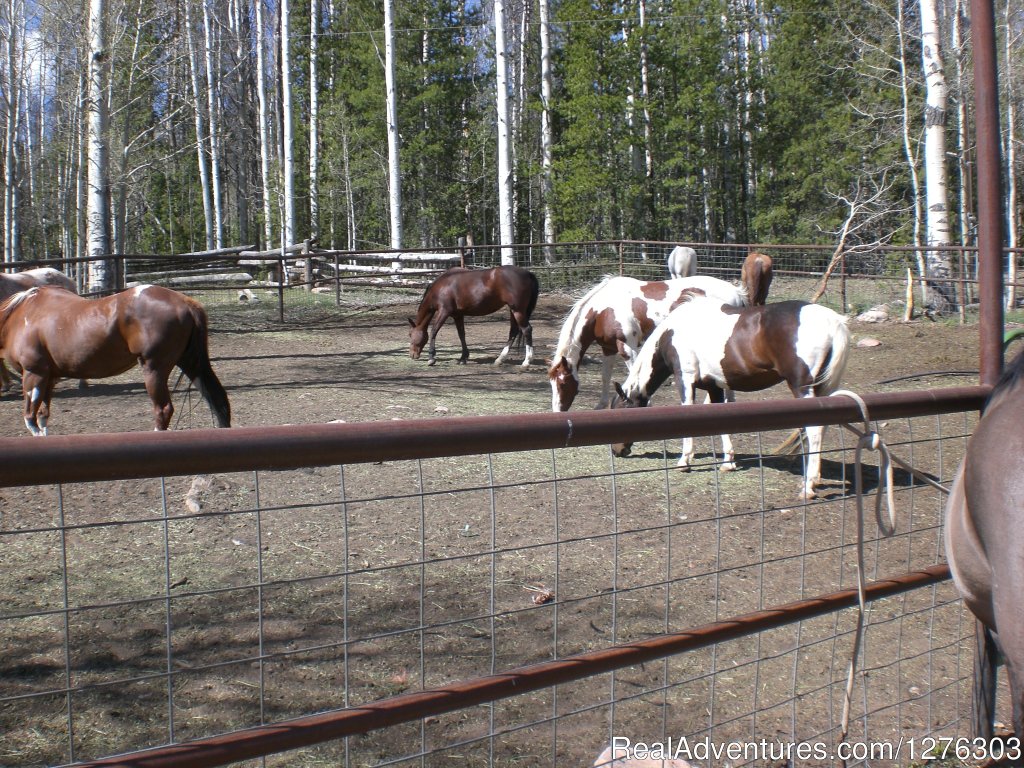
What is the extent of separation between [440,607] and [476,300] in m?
8.73

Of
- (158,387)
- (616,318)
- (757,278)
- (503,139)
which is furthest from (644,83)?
(158,387)

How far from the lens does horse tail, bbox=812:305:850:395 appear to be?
6.30 m

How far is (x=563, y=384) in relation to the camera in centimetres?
861

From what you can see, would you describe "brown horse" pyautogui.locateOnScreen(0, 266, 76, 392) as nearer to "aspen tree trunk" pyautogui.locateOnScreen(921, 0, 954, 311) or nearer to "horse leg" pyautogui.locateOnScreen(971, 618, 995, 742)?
"horse leg" pyautogui.locateOnScreen(971, 618, 995, 742)

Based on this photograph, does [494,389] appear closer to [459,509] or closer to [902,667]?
[459,509]

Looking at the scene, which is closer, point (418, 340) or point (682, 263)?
point (418, 340)

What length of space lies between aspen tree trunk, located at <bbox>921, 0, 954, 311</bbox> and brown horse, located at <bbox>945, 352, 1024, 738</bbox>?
47.0 feet

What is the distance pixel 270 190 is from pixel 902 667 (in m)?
29.0

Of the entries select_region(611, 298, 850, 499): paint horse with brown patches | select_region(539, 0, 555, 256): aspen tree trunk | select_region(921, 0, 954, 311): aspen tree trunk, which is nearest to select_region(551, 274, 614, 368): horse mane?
select_region(611, 298, 850, 499): paint horse with brown patches

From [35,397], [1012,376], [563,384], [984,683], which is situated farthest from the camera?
[563,384]

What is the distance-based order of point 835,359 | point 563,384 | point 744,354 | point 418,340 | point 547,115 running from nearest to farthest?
1. point 835,359
2. point 744,354
3. point 563,384
4. point 418,340
5. point 547,115

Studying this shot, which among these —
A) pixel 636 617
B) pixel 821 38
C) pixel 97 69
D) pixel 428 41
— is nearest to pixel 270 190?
pixel 428 41

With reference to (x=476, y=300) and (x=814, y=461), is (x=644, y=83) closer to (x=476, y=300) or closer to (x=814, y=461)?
(x=476, y=300)

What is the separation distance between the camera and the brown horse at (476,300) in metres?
12.4
